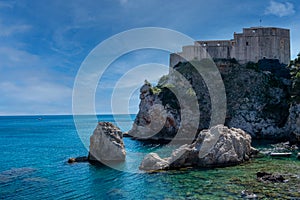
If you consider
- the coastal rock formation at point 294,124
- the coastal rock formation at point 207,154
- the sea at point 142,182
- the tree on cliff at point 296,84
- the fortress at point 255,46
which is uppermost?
the fortress at point 255,46

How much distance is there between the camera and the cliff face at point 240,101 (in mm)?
51594

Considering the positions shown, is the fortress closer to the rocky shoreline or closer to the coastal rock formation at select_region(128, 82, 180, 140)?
the rocky shoreline

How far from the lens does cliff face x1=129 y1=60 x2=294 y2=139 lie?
169 ft

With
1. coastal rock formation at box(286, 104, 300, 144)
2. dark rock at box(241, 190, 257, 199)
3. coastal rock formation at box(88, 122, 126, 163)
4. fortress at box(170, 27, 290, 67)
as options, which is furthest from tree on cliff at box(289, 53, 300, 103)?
dark rock at box(241, 190, 257, 199)

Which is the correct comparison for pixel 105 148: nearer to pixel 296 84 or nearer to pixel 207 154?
pixel 207 154

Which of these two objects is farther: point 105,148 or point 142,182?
point 105,148

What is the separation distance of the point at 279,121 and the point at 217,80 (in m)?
14.1

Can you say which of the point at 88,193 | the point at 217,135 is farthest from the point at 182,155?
the point at 88,193

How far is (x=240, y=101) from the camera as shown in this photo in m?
A: 55.0

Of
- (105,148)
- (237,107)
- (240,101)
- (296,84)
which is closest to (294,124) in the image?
(296,84)

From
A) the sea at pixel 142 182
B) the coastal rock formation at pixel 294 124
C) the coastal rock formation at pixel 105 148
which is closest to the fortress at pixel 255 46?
the coastal rock formation at pixel 294 124

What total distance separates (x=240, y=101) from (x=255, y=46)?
499 inches

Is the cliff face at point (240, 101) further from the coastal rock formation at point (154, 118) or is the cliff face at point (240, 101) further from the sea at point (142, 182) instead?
the sea at point (142, 182)

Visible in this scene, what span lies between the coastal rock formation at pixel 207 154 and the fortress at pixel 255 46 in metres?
34.8
